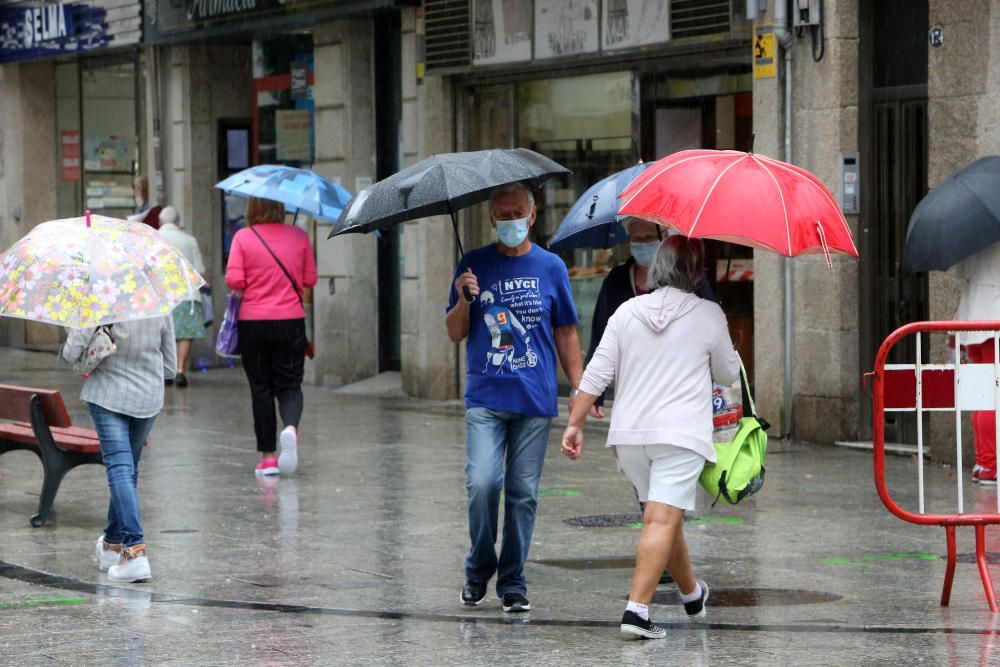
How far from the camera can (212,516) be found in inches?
401

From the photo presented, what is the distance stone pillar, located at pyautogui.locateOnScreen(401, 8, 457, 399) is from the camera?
16.9 metres

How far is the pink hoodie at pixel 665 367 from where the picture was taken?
695 centimetres

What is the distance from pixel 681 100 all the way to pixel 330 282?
5037 millimetres

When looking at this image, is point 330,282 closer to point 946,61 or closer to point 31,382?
point 31,382

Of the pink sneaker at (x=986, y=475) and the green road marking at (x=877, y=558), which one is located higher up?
the pink sneaker at (x=986, y=475)

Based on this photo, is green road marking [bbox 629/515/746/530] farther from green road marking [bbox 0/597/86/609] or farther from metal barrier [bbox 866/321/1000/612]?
green road marking [bbox 0/597/86/609]

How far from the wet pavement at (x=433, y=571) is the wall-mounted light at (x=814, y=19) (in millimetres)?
2805

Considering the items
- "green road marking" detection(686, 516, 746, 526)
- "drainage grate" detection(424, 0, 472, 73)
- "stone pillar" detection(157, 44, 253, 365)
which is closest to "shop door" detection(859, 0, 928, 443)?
"green road marking" detection(686, 516, 746, 526)

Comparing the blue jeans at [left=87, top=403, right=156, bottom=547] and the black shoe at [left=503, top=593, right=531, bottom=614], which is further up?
the blue jeans at [left=87, top=403, right=156, bottom=547]

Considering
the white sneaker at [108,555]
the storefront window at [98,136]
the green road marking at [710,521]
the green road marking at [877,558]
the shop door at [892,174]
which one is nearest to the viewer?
the white sneaker at [108,555]

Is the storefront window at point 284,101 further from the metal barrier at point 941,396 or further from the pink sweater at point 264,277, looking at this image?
the metal barrier at point 941,396

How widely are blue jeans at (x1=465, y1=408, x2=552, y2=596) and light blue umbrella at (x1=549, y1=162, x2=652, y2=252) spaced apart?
1.24m

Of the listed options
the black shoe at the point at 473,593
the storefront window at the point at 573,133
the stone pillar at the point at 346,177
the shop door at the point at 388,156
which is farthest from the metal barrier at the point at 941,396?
the stone pillar at the point at 346,177

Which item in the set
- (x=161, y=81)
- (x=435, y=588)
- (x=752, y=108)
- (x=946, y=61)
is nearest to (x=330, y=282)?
(x=161, y=81)
